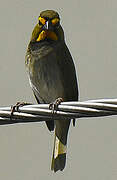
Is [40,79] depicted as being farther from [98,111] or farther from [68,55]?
[98,111]

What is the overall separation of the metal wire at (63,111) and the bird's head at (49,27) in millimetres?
2492

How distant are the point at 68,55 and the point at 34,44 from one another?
45cm

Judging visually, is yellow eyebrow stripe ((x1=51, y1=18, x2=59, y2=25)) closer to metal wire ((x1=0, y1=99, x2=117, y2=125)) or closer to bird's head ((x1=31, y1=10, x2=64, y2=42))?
bird's head ((x1=31, y1=10, x2=64, y2=42))

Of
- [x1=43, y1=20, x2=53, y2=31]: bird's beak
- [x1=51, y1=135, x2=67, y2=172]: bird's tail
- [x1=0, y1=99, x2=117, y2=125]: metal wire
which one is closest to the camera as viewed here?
[x1=0, y1=99, x2=117, y2=125]: metal wire

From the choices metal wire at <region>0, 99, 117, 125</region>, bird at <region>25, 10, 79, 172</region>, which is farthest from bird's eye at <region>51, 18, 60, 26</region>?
metal wire at <region>0, 99, 117, 125</region>

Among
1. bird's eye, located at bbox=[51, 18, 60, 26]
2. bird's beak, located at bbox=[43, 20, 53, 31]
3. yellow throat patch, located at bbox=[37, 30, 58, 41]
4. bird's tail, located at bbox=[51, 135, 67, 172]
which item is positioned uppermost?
bird's eye, located at bbox=[51, 18, 60, 26]

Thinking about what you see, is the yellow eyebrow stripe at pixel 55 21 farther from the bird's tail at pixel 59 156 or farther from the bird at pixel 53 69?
the bird's tail at pixel 59 156

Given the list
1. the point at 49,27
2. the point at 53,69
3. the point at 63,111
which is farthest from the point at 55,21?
the point at 63,111

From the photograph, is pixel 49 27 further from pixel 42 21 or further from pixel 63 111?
pixel 63 111

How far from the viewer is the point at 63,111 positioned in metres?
3.74

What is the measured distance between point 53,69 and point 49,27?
50 cm

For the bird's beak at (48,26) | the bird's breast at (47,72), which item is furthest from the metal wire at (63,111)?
the bird's beak at (48,26)

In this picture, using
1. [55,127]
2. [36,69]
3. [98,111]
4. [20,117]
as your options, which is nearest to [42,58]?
[36,69]

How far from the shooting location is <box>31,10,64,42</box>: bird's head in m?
6.29
